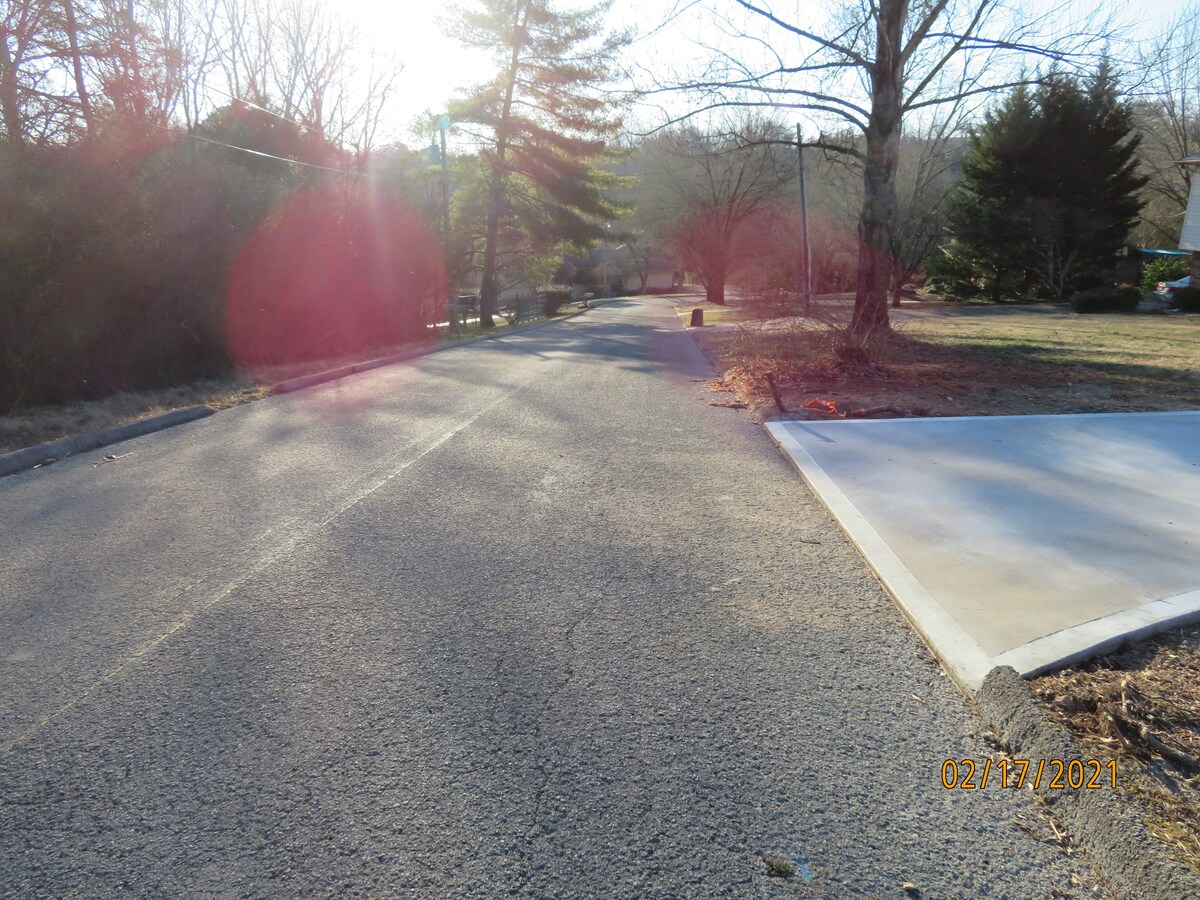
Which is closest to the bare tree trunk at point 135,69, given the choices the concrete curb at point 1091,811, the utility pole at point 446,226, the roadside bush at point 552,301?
the utility pole at point 446,226

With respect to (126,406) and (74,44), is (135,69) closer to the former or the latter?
(74,44)

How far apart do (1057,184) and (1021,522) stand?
1383 inches

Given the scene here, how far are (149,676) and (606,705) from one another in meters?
1.90

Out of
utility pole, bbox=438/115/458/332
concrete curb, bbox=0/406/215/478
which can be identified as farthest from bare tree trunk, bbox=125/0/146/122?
utility pole, bbox=438/115/458/332

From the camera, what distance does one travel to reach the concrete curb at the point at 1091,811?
2234 mm

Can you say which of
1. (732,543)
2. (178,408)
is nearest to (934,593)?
(732,543)

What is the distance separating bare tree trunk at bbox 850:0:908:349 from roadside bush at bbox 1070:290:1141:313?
60.8 feet

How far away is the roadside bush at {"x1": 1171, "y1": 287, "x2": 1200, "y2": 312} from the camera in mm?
29297

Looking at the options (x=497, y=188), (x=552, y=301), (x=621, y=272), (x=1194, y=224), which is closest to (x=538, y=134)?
(x=497, y=188)

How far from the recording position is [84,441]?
323 inches

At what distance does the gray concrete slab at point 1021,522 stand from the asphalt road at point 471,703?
0.86 ft

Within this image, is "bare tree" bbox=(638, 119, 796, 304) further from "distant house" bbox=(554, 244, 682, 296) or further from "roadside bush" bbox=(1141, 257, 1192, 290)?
"distant house" bbox=(554, 244, 682, 296)

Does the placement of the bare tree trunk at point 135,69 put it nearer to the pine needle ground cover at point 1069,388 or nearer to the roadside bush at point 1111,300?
the pine needle ground cover at point 1069,388
